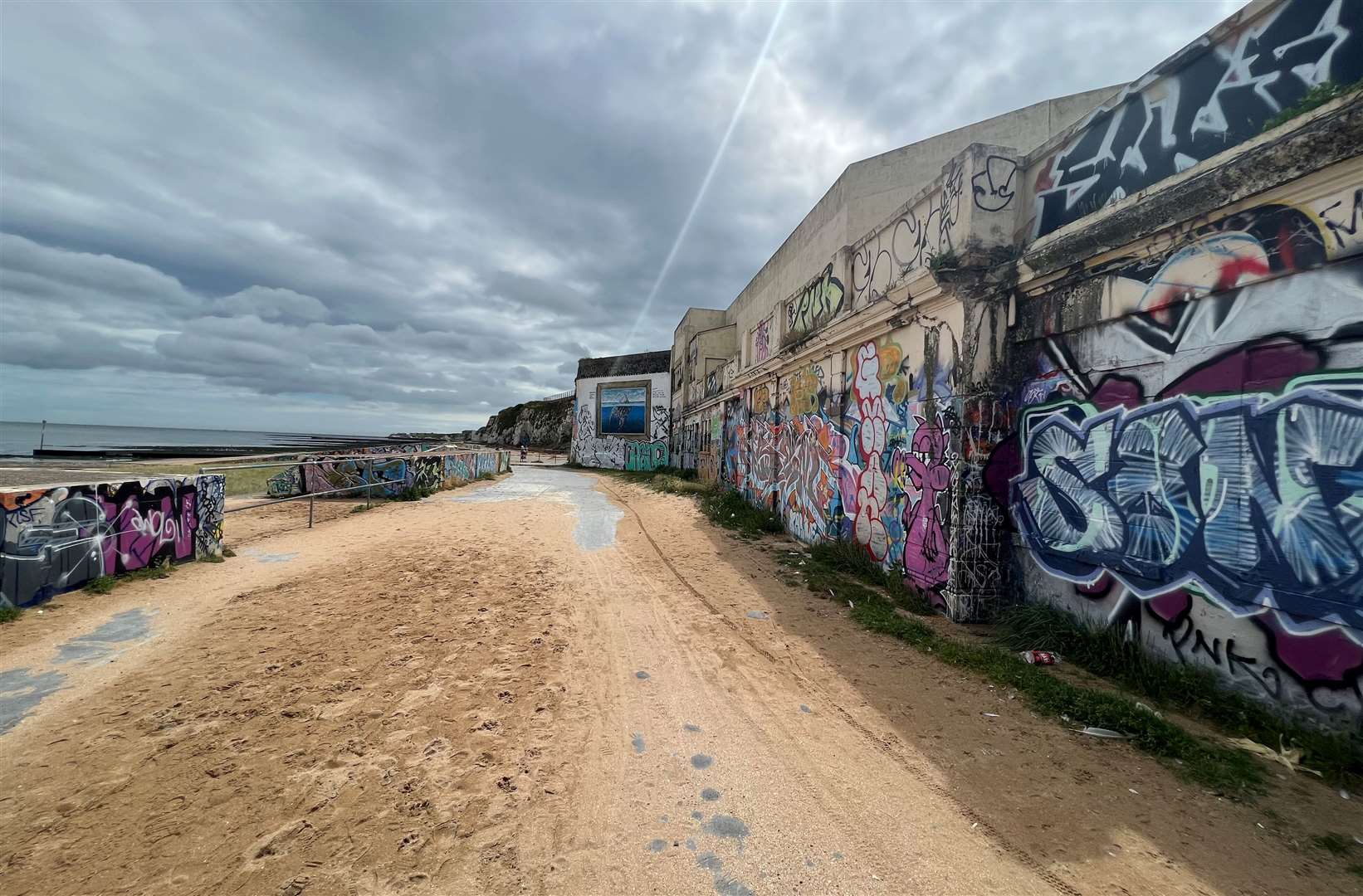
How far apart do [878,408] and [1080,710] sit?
4.17 metres

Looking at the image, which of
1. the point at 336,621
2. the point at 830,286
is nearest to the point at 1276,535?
the point at 830,286

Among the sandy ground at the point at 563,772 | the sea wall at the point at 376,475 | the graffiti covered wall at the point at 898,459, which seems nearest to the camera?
the sandy ground at the point at 563,772

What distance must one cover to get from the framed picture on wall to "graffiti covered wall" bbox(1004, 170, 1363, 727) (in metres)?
30.1

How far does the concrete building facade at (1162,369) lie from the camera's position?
3008mm

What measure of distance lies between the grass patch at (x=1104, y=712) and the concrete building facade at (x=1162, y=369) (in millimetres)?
604

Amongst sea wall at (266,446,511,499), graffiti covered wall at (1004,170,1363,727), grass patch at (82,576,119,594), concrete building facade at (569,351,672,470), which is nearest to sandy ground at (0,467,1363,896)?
grass patch at (82,576,119,594)

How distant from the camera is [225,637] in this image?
4.73 meters

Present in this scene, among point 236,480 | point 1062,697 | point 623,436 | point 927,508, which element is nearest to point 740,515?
point 927,508

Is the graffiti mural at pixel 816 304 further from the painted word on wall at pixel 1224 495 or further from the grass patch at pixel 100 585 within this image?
the grass patch at pixel 100 585

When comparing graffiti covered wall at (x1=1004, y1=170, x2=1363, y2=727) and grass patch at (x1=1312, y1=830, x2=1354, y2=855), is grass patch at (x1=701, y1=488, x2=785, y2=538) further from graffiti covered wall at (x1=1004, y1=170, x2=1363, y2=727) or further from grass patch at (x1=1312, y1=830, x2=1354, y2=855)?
grass patch at (x1=1312, y1=830, x2=1354, y2=855)

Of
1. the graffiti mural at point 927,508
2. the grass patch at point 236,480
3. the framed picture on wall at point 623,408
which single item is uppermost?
the framed picture on wall at point 623,408

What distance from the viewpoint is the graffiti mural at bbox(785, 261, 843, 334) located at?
8.50 meters

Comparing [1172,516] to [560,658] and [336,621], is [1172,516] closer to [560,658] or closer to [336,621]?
[560,658]

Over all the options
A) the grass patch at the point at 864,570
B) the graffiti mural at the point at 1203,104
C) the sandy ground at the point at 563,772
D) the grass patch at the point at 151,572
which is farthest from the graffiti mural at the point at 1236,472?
the grass patch at the point at 151,572
